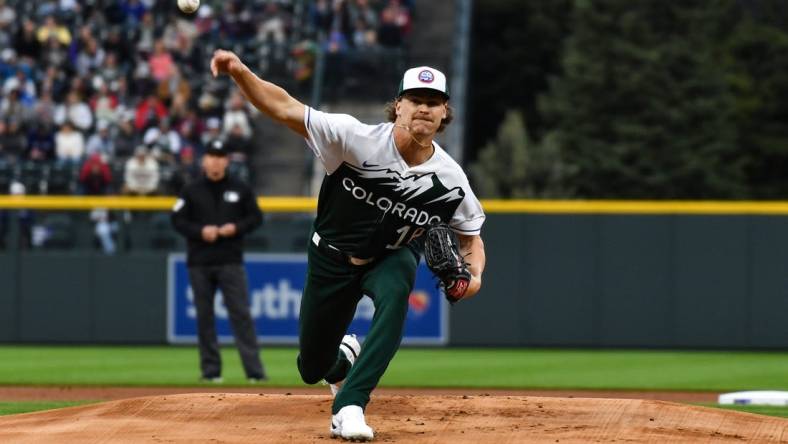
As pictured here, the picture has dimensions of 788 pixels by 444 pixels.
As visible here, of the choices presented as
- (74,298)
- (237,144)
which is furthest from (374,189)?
(237,144)

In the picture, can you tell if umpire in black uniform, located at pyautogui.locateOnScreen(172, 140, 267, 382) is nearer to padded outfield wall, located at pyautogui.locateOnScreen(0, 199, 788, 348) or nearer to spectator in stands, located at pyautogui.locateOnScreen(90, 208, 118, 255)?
padded outfield wall, located at pyautogui.locateOnScreen(0, 199, 788, 348)

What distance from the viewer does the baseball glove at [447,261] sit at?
7070 millimetres

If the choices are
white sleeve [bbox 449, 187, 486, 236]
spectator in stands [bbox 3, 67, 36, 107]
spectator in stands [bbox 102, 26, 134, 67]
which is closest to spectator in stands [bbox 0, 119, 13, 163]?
spectator in stands [bbox 3, 67, 36, 107]

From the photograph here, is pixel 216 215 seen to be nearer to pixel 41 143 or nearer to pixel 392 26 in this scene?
pixel 41 143

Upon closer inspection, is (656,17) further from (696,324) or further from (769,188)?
(696,324)

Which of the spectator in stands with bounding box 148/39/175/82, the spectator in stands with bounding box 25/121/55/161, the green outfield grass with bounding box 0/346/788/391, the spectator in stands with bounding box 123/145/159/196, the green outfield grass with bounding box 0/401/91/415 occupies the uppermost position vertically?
the spectator in stands with bounding box 148/39/175/82

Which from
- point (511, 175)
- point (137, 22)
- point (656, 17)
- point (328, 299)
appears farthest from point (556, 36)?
point (328, 299)

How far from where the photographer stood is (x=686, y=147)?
3294 centimetres

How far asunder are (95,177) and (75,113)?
2.86 meters

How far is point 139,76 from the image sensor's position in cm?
2295

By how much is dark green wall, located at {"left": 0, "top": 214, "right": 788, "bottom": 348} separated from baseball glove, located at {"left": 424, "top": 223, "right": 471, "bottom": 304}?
9.45 meters

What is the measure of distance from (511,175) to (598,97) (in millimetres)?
4832

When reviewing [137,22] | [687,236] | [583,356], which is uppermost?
[137,22]

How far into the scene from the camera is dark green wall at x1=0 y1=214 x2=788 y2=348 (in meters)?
16.6
